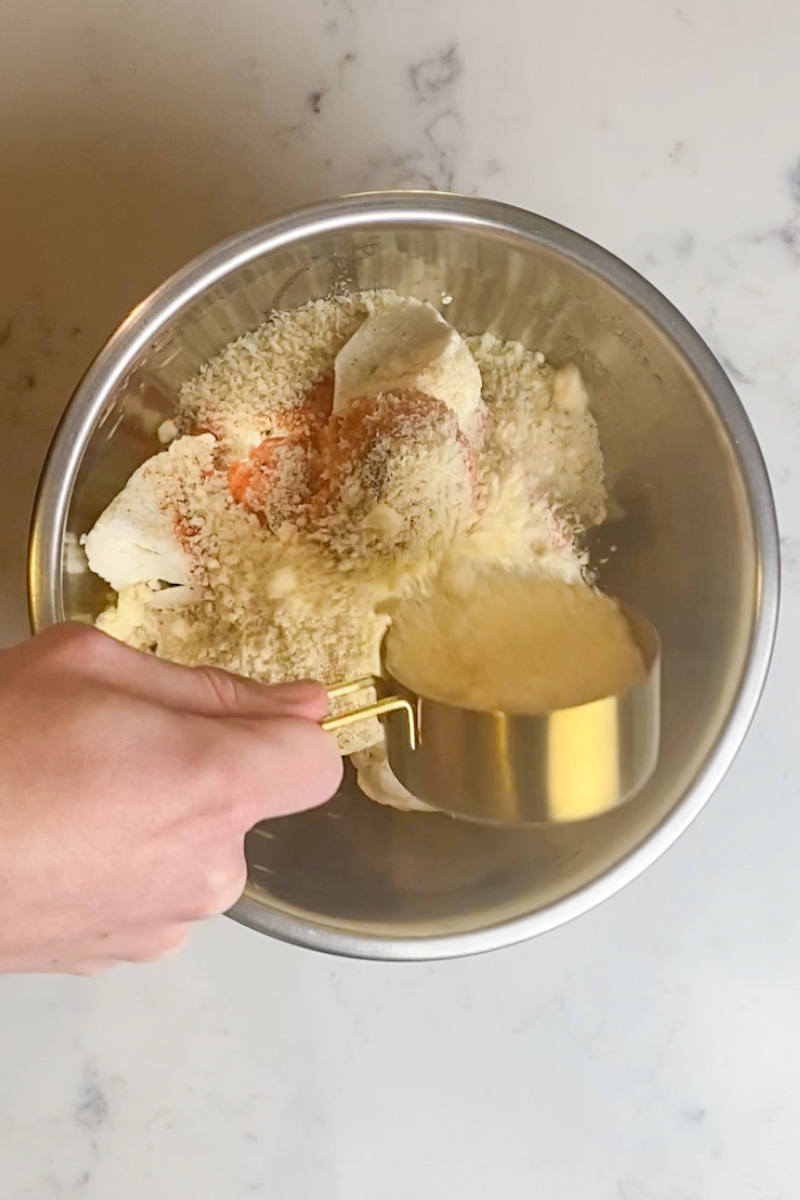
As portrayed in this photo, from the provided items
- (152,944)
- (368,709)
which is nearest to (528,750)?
(368,709)

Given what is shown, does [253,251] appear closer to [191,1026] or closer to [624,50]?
[624,50]

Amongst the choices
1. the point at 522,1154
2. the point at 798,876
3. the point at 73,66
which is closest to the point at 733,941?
the point at 798,876

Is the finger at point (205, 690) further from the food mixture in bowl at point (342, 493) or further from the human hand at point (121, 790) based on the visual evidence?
the food mixture in bowl at point (342, 493)

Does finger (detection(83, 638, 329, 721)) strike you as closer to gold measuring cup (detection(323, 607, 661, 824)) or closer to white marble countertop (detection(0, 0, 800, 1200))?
gold measuring cup (detection(323, 607, 661, 824))

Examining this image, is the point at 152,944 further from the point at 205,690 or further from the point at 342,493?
the point at 342,493

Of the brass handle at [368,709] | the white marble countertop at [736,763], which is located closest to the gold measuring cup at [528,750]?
the brass handle at [368,709]
